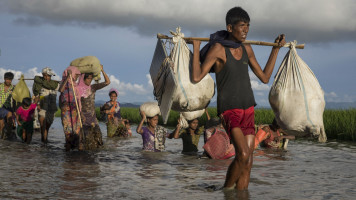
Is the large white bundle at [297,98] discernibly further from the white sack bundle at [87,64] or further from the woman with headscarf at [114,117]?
the woman with headscarf at [114,117]

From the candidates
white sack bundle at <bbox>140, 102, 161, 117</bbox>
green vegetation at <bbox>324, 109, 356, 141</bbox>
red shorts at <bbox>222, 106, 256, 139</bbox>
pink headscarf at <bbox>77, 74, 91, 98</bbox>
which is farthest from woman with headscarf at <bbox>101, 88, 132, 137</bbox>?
red shorts at <bbox>222, 106, 256, 139</bbox>

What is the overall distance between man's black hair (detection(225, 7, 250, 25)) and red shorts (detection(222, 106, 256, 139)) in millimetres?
906

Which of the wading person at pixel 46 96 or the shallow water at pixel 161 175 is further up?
the wading person at pixel 46 96

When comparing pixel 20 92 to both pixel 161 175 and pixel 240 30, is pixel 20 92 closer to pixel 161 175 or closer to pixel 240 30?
pixel 161 175

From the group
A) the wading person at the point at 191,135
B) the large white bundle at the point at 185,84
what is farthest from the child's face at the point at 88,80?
the large white bundle at the point at 185,84

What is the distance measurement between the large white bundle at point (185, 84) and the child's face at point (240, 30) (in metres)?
0.60

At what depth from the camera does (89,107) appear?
10.0 metres

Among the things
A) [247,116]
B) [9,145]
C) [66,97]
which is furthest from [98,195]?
[9,145]

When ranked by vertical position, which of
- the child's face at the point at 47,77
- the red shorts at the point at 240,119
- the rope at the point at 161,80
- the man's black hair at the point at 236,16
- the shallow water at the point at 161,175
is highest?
the man's black hair at the point at 236,16

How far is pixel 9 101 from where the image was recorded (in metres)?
12.8

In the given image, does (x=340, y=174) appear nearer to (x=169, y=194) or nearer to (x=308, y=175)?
(x=308, y=175)

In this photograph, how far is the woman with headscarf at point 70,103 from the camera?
9477 millimetres

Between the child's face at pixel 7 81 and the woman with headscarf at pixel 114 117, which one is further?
the woman with headscarf at pixel 114 117

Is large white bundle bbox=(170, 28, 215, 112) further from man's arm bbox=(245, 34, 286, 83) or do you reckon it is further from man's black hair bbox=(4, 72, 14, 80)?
man's black hair bbox=(4, 72, 14, 80)
